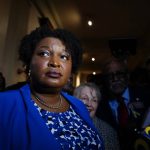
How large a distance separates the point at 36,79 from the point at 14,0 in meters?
3.09

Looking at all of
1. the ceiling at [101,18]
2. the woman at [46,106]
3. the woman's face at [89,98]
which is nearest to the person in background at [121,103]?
the woman's face at [89,98]

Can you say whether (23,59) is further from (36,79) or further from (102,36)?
(102,36)

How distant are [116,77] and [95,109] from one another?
1.57 feet

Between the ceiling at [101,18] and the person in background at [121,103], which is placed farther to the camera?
the ceiling at [101,18]

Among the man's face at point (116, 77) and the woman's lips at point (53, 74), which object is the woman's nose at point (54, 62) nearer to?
the woman's lips at point (53, 74)

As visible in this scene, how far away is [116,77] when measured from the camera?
2.26 meters

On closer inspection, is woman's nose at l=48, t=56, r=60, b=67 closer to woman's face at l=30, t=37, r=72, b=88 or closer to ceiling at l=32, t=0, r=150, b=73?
woman's face at l=30, t=37, r=72, b=88

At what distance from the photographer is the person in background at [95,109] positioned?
5.23ft

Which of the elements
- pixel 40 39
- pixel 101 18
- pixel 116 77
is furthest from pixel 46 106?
pixel 101 18

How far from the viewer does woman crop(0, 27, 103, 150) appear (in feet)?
3.15

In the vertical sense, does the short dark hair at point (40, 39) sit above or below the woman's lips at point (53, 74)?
above

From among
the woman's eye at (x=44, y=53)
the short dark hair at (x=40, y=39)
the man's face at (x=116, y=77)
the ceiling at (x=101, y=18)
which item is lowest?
the man's face at (x=116, y=77)

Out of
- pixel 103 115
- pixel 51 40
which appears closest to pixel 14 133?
pixel 51 40

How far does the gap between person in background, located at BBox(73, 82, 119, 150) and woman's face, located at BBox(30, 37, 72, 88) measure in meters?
0.57
